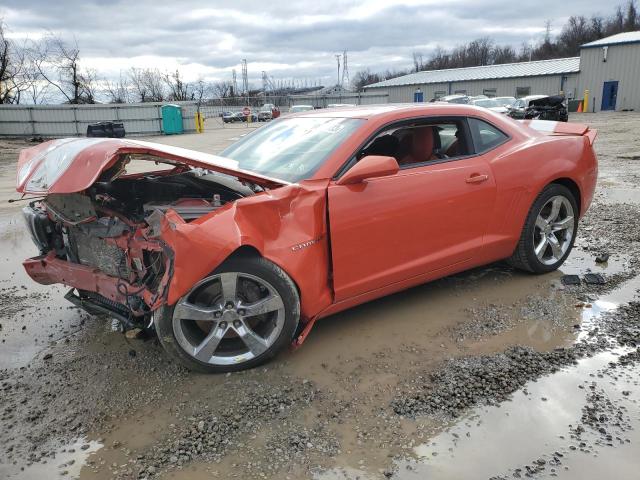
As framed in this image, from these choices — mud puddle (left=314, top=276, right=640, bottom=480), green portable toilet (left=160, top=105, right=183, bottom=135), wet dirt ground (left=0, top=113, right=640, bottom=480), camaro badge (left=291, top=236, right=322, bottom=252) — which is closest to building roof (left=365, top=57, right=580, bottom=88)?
green portable toilet (left=160, top=105, right=183, bottom=135)

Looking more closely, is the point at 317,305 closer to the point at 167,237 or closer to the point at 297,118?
the point at 167,237

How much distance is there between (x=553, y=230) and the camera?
457 cm

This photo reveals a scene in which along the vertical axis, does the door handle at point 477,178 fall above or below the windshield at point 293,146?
below

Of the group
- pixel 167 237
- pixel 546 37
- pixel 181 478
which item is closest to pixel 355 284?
pixel 167 237

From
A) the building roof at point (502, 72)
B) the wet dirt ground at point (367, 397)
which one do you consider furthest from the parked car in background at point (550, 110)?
the building roof at point (502, 72)

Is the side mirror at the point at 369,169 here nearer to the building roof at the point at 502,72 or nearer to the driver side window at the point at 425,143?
the driver side window at the point at 425,143

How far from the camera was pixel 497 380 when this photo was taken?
299cm

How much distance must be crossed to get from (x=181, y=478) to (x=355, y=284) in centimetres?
158

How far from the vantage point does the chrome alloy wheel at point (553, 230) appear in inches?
176

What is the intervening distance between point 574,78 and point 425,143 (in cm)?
4535

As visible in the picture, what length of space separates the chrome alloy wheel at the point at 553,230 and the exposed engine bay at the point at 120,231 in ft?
8.55

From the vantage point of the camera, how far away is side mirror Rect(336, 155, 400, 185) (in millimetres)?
3209

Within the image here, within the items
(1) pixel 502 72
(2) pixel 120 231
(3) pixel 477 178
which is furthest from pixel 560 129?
(1) pixel 502 72

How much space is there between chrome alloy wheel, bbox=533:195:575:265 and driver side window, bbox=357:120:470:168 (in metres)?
1.00
